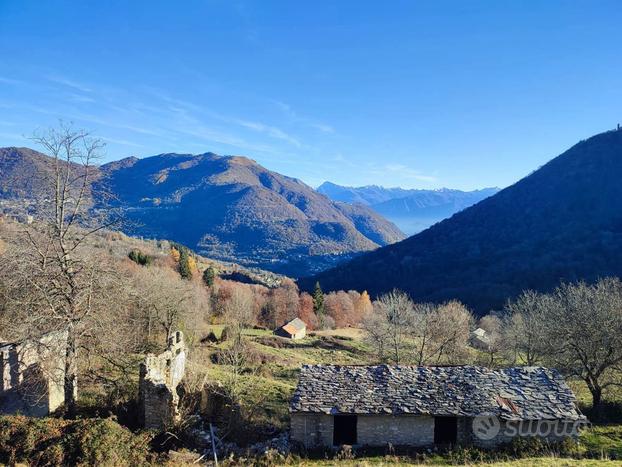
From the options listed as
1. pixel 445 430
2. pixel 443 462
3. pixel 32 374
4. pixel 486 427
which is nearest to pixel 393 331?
pixel 445 430

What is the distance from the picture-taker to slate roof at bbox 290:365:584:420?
1877 cm

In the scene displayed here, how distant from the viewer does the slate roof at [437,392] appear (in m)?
18.8

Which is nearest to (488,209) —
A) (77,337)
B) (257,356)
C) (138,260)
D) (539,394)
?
(138,260)

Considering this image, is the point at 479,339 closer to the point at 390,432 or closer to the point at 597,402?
the point at 597,402

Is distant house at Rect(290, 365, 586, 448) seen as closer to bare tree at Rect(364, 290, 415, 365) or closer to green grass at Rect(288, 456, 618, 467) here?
green grass at Rect(288, 456, 618, 467)

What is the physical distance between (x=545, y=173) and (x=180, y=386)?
580ft

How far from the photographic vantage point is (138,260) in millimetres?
81688

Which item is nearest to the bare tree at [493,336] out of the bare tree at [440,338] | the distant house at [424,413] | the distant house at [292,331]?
the bare tree at [440,338]

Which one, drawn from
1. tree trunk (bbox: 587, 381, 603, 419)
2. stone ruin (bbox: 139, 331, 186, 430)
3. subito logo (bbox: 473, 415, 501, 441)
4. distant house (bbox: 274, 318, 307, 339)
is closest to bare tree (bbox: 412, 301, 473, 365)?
tree trunk (bbox: 587, 381, 603, 419)

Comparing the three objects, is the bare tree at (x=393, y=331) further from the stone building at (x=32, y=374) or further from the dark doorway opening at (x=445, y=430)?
the stone building at (x=32, y=374)

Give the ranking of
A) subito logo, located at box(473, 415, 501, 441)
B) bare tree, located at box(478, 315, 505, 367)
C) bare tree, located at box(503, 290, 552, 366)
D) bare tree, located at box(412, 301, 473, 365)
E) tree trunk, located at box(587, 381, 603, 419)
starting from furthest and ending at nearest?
bare tree, located at box(478, 315, 505, 367)
bare tree, located at box(412, 301, 473, 365)
bare tree, located at box(503, 290, 552, 366)
tree trunk, located at box(587, 381, 603, 419)
subito logo, located at box(473, 415, 501, 441)

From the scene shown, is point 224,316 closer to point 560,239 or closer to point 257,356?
point 257,356

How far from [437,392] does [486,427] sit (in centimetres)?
244

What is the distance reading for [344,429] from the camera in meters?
19.6
